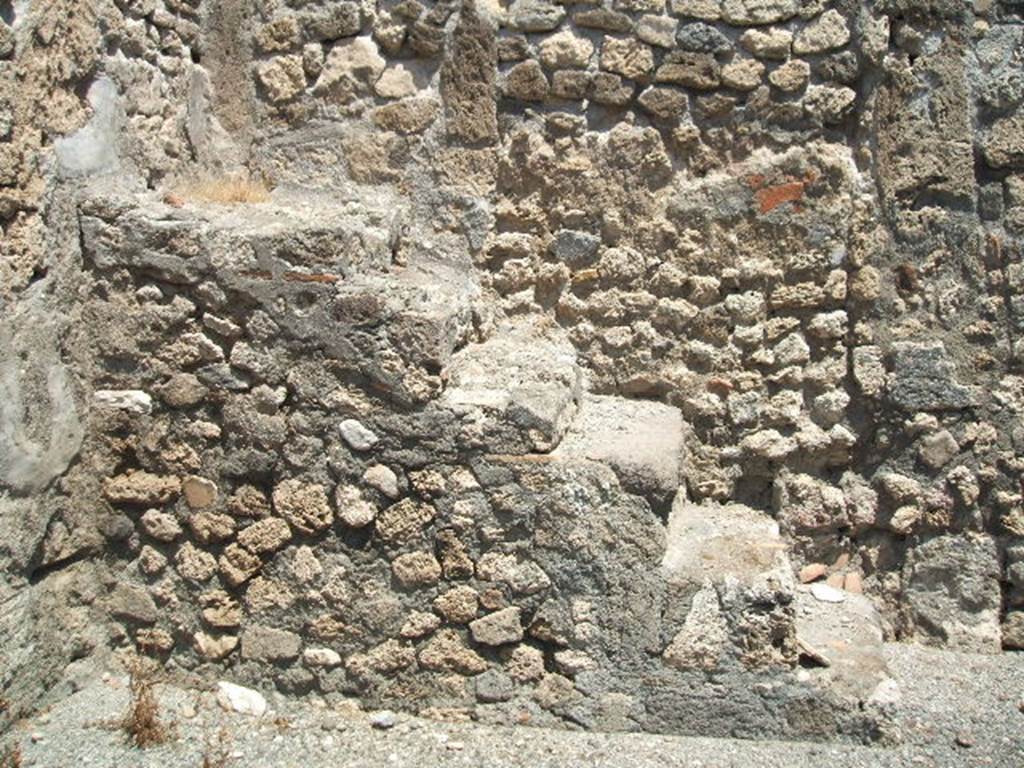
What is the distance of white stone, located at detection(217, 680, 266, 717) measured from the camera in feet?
11.0

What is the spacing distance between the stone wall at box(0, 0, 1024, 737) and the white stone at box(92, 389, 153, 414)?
0.04ft

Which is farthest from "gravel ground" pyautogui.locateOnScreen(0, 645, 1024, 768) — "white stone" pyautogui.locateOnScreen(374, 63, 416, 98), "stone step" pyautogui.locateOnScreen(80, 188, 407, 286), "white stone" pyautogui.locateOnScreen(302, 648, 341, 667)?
"white stone" pyautogui.locateOnScreen(374, 63, 416, 98)

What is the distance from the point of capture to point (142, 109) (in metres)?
3.68

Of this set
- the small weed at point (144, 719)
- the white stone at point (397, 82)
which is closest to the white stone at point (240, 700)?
the small weed at point (144, 719)

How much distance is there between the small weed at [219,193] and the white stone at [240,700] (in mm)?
1408

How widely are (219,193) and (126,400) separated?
0.74m

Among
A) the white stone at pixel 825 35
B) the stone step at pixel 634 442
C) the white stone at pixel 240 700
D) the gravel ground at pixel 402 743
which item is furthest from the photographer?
the white stone at pixel 825 35

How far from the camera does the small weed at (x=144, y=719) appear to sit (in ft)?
10.3

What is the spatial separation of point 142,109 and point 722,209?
6.09 feet

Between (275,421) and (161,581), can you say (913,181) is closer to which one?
(275,421)

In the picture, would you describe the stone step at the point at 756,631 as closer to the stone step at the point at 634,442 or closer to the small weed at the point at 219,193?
the stone step at the point at 634,442

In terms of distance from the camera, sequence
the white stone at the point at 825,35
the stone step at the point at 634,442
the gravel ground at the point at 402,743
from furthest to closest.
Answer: the white stone at the point at 825,35, the stone step at the point at 634,442, the gravel ground at the point at 402,743

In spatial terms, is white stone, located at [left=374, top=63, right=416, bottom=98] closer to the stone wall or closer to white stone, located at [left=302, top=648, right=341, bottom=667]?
the stone wall

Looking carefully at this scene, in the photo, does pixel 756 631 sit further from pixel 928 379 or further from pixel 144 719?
pixel 144 719
